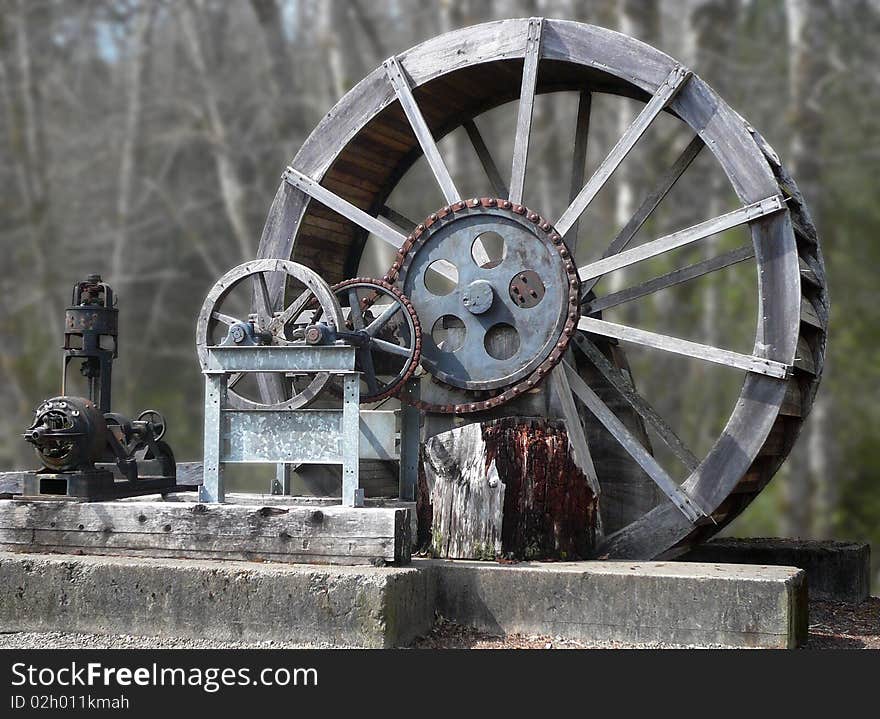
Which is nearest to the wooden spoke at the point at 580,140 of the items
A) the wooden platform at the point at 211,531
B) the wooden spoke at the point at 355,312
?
the wooden spoke at the point at 355,312

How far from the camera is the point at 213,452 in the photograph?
20.1ft

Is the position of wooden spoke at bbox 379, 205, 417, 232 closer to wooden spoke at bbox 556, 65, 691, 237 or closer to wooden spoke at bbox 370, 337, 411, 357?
wooden spoke at bbox 556, 65, 691, 237

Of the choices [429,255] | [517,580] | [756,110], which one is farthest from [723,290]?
[517,580]

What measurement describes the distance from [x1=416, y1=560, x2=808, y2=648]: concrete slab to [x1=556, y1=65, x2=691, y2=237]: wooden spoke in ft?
7.10

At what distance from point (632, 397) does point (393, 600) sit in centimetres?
274

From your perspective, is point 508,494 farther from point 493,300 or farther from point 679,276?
point 679,276

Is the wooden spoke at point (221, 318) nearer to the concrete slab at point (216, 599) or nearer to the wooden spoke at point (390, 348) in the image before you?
the wooden spoke at point (390, 348)

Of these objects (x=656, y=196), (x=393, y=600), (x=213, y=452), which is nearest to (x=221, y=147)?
(x=656, y=196)

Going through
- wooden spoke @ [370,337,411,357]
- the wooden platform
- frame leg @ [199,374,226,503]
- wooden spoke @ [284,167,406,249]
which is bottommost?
the wooden platform

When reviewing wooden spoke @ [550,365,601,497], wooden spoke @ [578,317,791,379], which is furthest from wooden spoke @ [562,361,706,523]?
wooden spoke @ [578,317,791,379]

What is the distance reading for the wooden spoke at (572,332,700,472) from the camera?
7.56 m

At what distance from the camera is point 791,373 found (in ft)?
21.9

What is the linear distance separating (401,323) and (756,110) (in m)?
13.5

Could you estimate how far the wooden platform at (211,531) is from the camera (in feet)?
18.6
